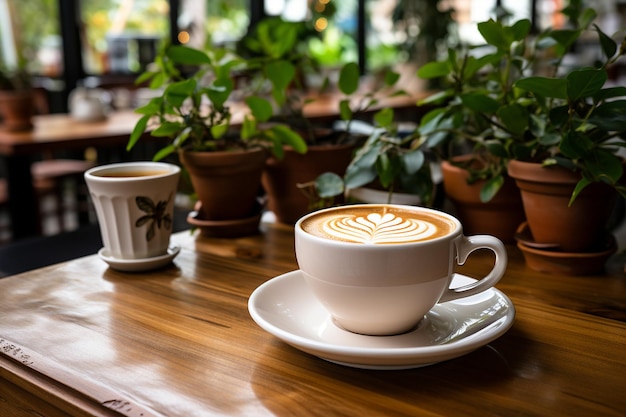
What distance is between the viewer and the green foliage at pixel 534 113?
838 millimetres

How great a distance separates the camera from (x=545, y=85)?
81 cm

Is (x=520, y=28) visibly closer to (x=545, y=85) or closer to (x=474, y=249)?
(x=545, y=85)

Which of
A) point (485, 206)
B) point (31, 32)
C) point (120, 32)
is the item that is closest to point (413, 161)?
point (485, 206)

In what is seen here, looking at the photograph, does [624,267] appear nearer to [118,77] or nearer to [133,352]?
[133,352]

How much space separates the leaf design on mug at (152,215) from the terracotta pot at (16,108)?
2.08 m

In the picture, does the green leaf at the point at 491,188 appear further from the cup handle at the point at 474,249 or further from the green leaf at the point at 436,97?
the cup handle at the point at 474,249

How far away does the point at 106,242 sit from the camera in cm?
99

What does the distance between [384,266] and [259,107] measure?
53 centimetres

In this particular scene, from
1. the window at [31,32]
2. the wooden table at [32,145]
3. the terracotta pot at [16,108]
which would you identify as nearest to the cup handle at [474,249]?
the wooden table at [32,145]

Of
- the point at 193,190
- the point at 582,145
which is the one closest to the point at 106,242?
the point at 193,190

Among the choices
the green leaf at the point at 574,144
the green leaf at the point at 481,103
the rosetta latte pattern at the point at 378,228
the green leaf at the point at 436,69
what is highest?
the green leaf at the point at 436,69

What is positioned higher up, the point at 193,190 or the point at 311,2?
the point at 311,2

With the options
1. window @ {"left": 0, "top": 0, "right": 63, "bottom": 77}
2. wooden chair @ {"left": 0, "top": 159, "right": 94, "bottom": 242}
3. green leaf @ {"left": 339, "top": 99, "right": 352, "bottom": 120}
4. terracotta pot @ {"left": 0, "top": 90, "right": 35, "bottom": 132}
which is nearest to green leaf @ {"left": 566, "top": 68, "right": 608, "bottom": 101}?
green leaf @ {"left": 339, "top": 99, "right": 352, "bottom": 120}

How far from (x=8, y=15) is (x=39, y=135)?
246 cm
